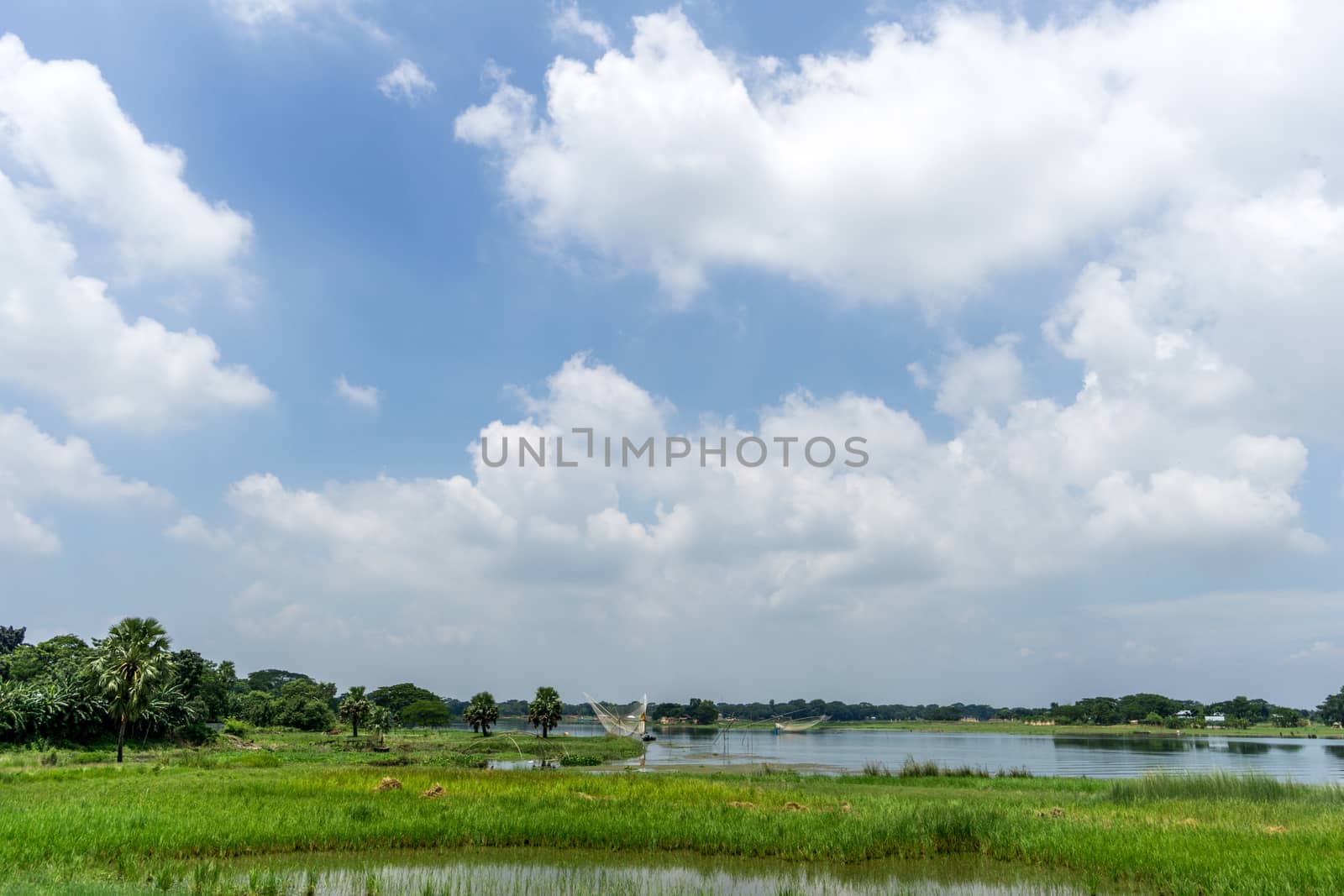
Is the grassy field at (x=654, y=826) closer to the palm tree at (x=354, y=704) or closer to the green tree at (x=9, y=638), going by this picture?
the palm tree at (x=354, y=704)

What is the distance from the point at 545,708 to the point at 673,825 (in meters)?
59.7

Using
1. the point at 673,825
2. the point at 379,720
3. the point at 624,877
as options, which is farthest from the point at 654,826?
the point at 379,720

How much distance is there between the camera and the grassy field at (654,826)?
16219 millimetres

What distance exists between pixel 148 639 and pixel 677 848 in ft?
141

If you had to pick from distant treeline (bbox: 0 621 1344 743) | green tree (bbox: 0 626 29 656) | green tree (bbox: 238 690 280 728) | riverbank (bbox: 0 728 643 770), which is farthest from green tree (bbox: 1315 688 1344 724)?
green tree (bbox: 0 626 29 656)

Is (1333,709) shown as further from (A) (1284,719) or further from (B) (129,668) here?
(B) (129,668)

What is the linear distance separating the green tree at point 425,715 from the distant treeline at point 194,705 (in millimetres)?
176

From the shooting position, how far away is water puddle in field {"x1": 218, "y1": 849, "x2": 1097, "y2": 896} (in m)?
15.7

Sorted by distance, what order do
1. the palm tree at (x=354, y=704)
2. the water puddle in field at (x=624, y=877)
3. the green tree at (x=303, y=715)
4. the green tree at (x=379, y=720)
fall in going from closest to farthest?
the water puddle in field at (x=624, y=877) → the green tree at (x=379, y=720) → the palm tree at (x=354, y=704) → the green tree at (x=303, y=715)

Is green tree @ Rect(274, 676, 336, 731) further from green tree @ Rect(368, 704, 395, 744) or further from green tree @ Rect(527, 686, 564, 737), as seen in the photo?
green tree @ Rect(527, 686, 564, 737)

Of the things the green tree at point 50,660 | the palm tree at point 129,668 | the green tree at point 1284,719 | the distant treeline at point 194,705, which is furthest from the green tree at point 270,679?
the green tree at point 1284,719

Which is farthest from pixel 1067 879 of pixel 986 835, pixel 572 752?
pixel 572 752

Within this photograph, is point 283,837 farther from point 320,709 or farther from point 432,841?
point 320,709

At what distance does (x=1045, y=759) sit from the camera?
66.8 m
